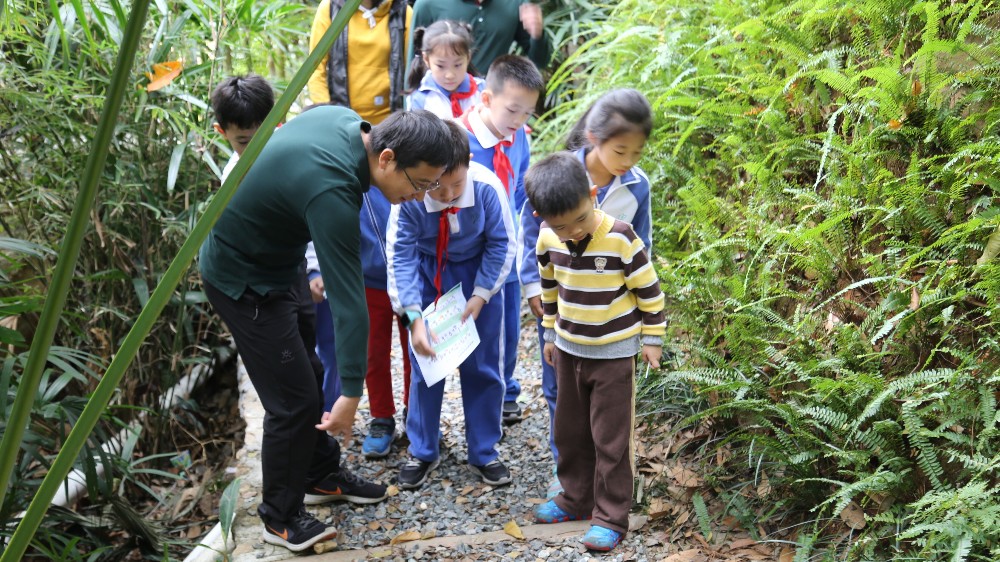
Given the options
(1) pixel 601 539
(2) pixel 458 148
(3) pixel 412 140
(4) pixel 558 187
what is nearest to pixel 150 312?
(3) pixel 412 140

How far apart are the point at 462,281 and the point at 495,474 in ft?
2.75

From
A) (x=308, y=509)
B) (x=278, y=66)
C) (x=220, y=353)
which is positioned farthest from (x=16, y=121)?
(x=278, y=66)

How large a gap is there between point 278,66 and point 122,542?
5.37 metres

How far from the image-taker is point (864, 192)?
315 centimetres

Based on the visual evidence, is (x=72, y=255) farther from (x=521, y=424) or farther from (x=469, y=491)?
(x=521, y=424)

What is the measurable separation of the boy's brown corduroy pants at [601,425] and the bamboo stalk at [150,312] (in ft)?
7.03

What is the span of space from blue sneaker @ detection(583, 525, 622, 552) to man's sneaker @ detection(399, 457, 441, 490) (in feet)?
2.85

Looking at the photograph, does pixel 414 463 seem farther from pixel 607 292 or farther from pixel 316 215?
pixel 316 215

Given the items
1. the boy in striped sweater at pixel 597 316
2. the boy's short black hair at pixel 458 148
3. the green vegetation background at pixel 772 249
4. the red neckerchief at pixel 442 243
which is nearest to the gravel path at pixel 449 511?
the boy in striped sweater at pixel 597 316

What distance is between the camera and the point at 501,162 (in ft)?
11.7

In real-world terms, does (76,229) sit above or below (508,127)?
above

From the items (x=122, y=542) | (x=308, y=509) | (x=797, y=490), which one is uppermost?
(x=797, y=490)

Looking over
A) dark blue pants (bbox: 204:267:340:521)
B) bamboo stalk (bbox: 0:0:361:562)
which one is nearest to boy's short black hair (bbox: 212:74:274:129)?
dark blue pants (bbox: 204:267:340:521)

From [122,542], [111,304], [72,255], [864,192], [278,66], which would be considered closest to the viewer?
[72,255]
